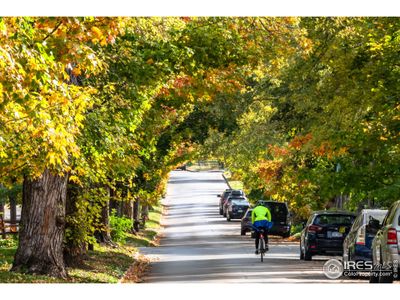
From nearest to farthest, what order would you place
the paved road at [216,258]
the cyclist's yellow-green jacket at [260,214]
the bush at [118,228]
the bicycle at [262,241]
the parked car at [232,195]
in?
the paved road at [216,258] < the cyclist's yellow-green jacket at [260,214] < the bicycle at [262,241] < the bush at [118,228] < the parked car at [232,195]

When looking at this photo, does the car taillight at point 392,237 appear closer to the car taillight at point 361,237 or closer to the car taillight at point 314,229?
the car taillight at point 361,237

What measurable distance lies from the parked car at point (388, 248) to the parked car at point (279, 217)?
28616mm

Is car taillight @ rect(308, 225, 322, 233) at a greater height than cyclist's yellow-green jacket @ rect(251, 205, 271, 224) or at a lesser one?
lesser

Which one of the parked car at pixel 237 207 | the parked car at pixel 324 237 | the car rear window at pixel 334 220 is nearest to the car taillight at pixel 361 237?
the parked car at pixel 324 237

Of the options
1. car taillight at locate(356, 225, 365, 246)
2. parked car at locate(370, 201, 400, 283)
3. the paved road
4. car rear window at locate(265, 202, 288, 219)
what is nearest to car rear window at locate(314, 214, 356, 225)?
the paved road

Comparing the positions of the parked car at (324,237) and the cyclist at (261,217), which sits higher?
the cyclist at (261,217)

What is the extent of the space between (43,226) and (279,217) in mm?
28237

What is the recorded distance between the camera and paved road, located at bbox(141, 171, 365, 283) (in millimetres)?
24945

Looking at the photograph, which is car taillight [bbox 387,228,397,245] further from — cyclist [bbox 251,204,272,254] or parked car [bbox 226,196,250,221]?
parked car [bbox 226,196,250,221]

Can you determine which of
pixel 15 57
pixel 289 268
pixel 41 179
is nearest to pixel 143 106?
pixel 41 179

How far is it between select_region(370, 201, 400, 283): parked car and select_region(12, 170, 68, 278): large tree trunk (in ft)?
21.0

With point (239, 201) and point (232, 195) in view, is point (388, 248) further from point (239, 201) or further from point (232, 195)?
point (232, 195)

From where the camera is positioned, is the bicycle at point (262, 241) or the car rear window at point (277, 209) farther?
the car rear window at point (277, 209)

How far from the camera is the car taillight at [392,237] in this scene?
60.2ft
